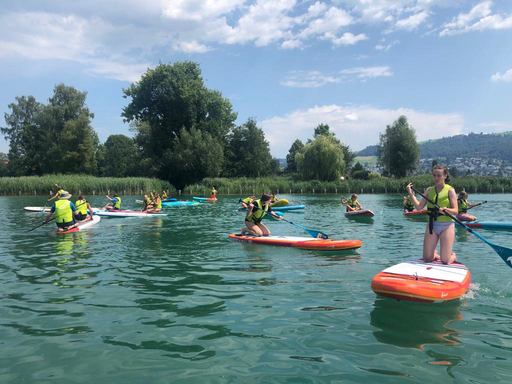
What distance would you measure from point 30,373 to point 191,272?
15.0ft

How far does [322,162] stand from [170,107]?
22.4 meters

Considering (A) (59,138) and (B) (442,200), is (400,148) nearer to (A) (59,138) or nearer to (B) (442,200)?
(A) (59,138)

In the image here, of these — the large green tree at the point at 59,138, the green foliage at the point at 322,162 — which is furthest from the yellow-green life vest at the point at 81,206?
the large green tree at the point at 59,138

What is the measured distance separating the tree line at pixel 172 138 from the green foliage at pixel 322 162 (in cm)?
13

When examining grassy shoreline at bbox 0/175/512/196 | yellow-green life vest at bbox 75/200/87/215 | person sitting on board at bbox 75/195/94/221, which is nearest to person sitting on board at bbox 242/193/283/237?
person sitting on board at bbox 75/195/94/221

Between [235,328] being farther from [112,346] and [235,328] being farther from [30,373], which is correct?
[30,373]

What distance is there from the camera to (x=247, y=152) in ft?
224

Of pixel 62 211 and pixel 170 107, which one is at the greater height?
pixel 170 107

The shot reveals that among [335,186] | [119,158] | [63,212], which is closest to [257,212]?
[63,212]

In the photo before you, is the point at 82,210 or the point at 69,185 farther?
the point at 69,185

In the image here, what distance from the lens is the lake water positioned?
4.27 m

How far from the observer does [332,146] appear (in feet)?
176

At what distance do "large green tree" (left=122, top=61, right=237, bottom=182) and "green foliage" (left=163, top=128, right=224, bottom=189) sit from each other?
1.50ft

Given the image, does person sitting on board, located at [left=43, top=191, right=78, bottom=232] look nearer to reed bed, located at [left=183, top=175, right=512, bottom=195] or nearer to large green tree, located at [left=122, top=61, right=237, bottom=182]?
reed bed, located at [left=183, top=175, right=512, bottom=195]
